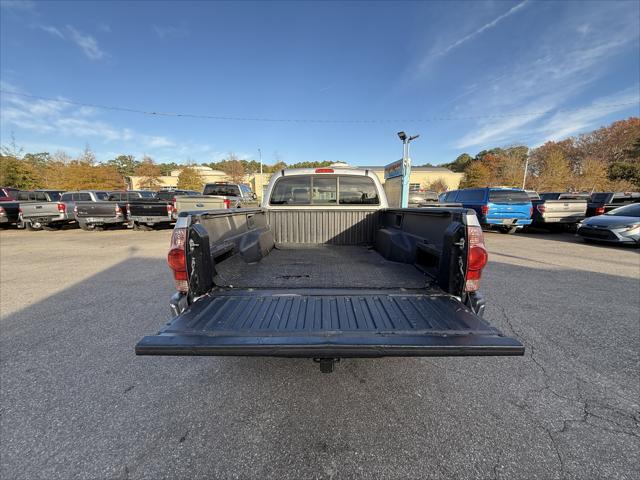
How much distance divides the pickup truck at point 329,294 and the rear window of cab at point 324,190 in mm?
822

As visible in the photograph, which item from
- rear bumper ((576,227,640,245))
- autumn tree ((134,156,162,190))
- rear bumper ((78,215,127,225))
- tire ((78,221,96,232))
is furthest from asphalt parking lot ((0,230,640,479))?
autumn tree ((134,156,162,190))

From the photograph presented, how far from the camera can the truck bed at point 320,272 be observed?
100 inches

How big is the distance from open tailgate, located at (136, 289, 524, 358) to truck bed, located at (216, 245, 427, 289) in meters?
0.27

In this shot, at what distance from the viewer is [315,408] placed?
81.1 inches

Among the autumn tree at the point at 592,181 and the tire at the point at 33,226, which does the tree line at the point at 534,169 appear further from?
the tire at the point at 33,226

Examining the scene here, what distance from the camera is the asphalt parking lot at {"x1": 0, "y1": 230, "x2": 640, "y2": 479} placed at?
5.35 ft

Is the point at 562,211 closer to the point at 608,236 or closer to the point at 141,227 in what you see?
the point at 608,236

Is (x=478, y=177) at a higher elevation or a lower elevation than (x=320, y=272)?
higher

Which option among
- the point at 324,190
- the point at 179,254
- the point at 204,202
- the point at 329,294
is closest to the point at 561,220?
the point at 324,190

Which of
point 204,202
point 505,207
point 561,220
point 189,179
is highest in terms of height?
point 189,179

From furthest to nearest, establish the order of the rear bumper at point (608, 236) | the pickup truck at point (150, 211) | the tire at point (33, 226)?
1. the tire at point (33, 226)
2. the pickup truck at point (150, 211)
3. the rear bumper at point (608, 236)

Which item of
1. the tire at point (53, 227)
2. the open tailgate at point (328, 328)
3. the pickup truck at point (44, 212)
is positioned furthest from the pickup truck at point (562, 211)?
the tire at point (53, 227)

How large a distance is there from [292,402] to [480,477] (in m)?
1.34

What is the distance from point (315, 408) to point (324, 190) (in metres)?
3.53
